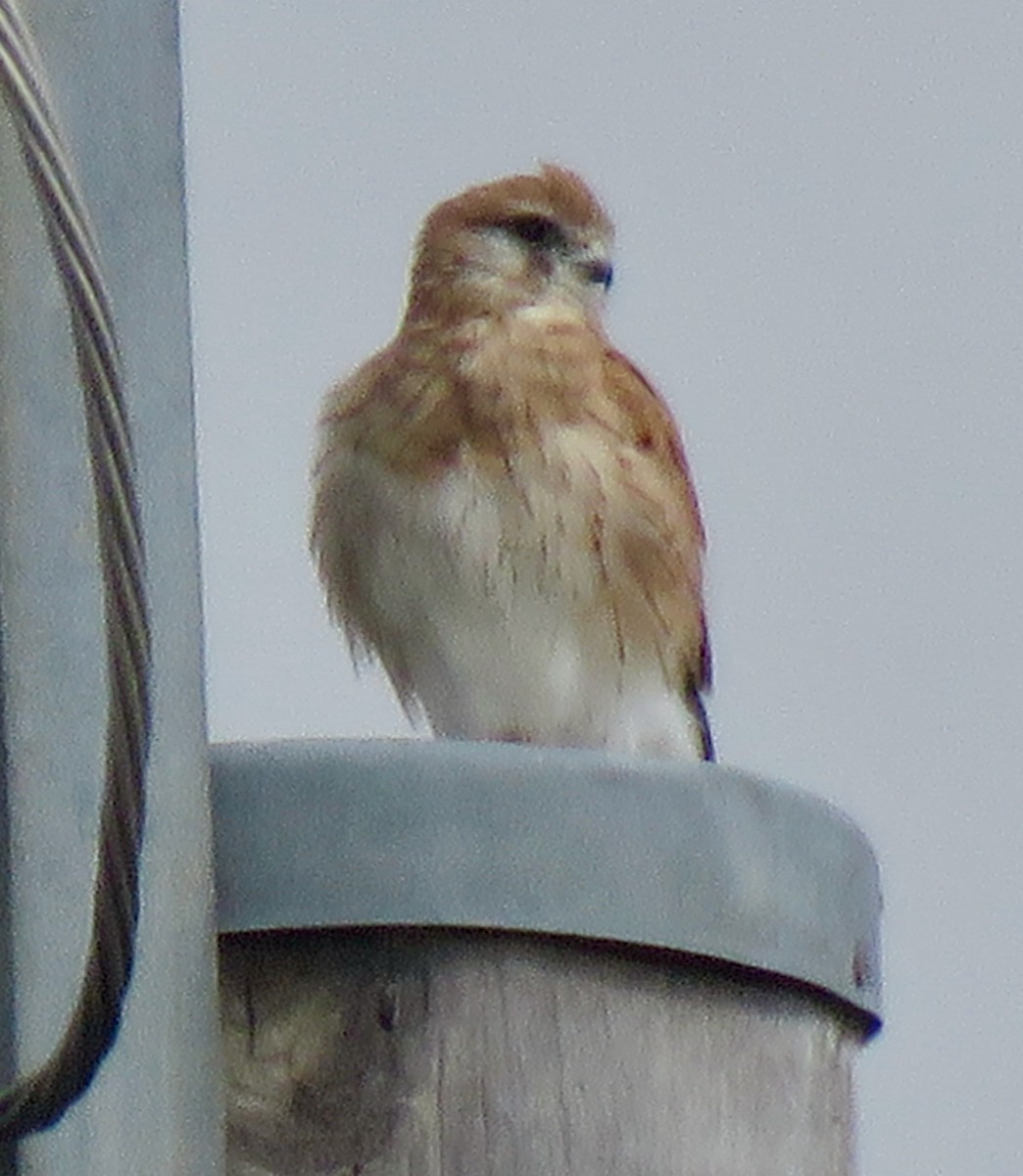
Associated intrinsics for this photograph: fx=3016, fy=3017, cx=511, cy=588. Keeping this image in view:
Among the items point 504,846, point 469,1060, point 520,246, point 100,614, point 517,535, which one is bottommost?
point 469,1060

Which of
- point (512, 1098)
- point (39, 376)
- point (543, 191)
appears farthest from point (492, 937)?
point (543, 191)

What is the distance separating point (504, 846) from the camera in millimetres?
2543

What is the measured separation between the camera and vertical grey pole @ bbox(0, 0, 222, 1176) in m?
2.34

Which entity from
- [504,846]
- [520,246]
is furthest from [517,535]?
[504,846]

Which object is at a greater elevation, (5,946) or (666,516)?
(666,516)

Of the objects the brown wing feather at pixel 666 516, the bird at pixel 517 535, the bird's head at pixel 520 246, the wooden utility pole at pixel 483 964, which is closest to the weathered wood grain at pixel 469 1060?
the wooden utility pole at pixel 483 964

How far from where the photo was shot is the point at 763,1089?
2652 mm

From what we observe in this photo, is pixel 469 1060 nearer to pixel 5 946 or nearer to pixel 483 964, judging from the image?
pixel 483 964

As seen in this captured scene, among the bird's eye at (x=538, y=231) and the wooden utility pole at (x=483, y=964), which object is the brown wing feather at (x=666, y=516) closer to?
the bird's eye at (x=538, y=231)

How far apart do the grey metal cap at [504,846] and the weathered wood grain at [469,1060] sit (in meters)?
0.03

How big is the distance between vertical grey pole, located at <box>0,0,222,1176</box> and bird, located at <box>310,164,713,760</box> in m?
3.11

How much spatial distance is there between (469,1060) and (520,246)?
438 cm

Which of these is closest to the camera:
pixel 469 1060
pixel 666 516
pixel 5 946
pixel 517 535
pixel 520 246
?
pixel 5 946

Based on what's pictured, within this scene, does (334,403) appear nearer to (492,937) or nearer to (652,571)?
(652,571)
